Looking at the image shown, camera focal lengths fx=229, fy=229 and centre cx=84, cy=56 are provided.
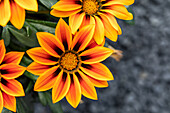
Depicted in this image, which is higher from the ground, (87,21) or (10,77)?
(87,21)

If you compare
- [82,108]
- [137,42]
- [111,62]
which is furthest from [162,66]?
[82,108]

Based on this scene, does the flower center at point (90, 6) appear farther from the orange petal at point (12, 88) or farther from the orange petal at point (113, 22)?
the orange petal at point (12, 88)

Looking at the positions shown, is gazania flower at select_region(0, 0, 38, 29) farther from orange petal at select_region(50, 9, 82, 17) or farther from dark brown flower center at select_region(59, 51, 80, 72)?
dark brown flower center at select_region(59, 51, 80, 72)

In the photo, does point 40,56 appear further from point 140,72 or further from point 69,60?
point 140,72

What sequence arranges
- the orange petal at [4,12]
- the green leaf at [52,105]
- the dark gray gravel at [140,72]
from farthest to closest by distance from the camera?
the dark gray gravel at [140,72]
the green leaf at [52,105]
the orange petal at [4,12]

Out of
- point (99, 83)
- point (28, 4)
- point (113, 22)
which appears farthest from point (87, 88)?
point (28, 4)

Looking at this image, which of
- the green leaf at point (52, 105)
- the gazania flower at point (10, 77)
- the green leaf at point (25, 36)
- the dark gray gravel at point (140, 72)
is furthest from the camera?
the dark gray gravel at point (140, 72)

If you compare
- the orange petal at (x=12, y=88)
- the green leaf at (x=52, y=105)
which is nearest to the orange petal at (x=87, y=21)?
the orange petal at (x=12, y=88)
